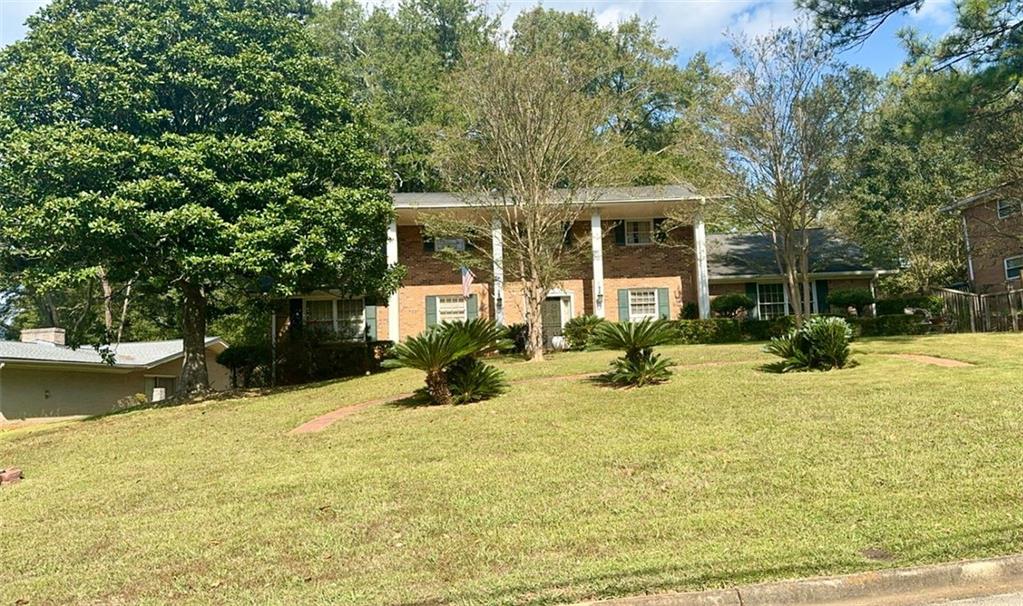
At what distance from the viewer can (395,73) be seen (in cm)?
3616

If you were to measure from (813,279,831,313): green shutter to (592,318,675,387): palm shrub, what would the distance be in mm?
14790

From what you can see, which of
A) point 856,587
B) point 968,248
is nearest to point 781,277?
point 968,248

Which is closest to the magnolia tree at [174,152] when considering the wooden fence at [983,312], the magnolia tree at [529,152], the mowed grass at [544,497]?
the magnolia tree at [529,152]

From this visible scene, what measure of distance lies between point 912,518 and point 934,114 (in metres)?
11.7

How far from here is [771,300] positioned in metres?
24.8

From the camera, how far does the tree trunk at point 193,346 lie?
727 inches

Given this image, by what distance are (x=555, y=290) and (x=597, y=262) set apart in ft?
7.35

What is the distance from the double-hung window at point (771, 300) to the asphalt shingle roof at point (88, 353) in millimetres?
22348

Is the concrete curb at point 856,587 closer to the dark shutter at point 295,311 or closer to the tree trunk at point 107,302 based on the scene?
the tree trunk at point 107,302

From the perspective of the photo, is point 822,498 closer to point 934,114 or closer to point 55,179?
point 934,114

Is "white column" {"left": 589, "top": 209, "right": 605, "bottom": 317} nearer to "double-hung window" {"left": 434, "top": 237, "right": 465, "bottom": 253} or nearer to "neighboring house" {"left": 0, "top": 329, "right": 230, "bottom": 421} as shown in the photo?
"double-hung window" {"left": 434, "top": 237, "right": 465, "bottom": 253}

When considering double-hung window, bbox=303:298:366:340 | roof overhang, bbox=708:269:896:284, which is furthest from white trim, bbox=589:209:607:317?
double-hung window, bbox=303:298:366:340

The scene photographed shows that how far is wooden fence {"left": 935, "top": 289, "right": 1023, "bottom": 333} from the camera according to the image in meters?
18.9

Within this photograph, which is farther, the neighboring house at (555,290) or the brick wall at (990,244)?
the brick wall at (990,244)
